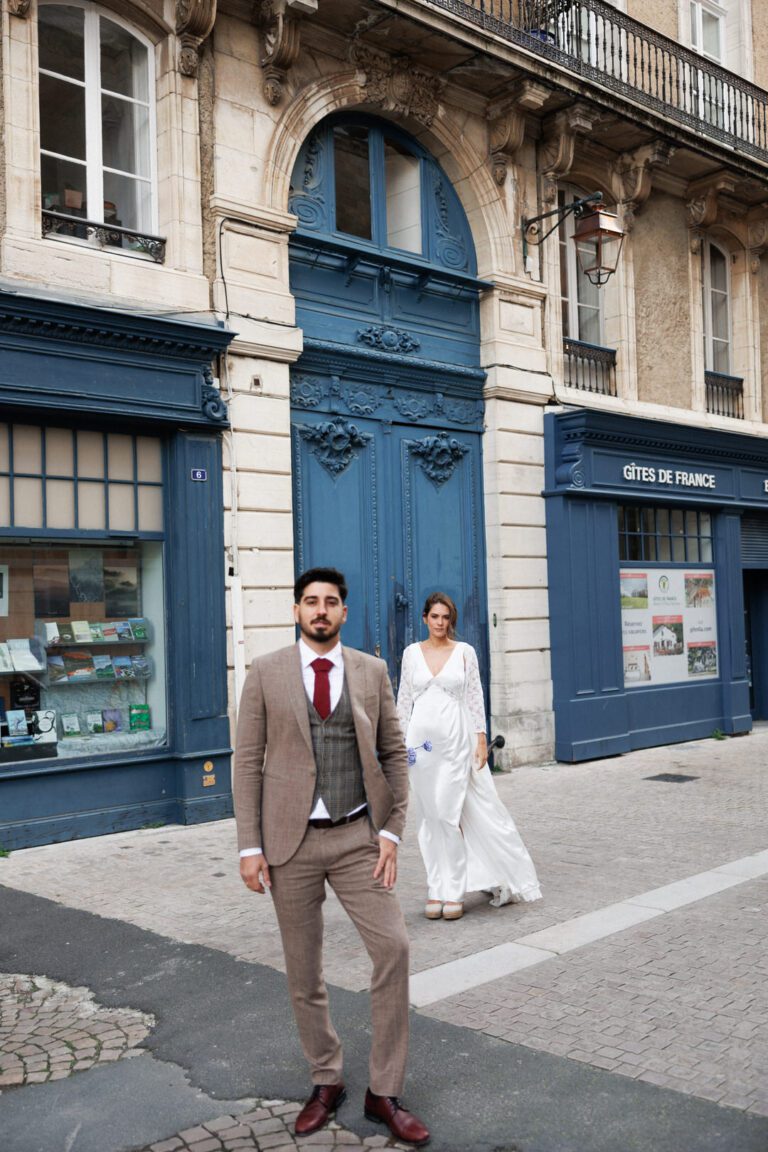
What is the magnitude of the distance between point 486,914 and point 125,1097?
2829mm

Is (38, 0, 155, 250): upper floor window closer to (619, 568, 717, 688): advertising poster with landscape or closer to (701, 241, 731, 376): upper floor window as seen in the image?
(619, 568, 717, 688): advertising poster with landscape

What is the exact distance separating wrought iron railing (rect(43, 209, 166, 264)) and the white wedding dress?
4.86m

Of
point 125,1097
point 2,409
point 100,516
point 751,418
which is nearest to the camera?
point 125,1097

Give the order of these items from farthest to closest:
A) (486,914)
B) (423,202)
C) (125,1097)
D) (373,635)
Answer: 1. (423,202)
2. (373,635)
3. (486,914)
4. (125,1097)

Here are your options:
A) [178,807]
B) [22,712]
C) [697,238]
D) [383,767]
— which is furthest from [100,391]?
[697,238]

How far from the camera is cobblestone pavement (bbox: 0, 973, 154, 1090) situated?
4.28 meters

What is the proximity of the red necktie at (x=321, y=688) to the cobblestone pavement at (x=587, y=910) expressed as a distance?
4.49 ft

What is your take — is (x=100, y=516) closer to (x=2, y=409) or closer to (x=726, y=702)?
(x=2, y=409)

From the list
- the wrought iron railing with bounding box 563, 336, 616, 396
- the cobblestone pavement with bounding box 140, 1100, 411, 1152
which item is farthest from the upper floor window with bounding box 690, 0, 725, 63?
the cobblestone pavement with bounding box 140, 1100, 411, 1152

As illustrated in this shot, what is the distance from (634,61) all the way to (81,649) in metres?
9.98

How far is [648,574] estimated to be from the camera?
45.3 ft

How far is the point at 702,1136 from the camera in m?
3.56

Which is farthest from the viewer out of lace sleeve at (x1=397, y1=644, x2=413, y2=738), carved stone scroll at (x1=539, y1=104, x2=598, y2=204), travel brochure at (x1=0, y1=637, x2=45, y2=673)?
carved stone scroll at (x1=539, y1=104, x2=598, y2=204)

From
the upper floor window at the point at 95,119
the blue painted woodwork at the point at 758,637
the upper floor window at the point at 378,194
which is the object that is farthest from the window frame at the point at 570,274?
the upper floor window at the point at 95,119
